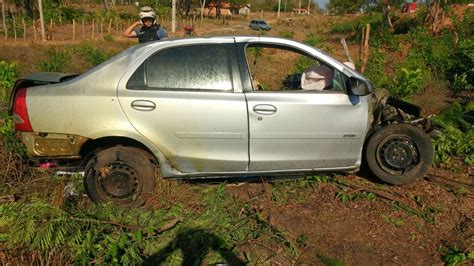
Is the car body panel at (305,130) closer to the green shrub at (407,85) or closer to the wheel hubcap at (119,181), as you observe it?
the wheel hubcap at (119,181)

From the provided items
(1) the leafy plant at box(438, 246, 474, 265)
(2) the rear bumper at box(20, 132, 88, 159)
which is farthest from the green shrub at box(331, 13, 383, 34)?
(2) the rear bumper at box(20, 132, 88, 159)

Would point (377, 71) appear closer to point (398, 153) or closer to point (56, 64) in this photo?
point (398, 153)

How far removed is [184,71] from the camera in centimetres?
377

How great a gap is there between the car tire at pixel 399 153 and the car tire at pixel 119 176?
235 centimetres

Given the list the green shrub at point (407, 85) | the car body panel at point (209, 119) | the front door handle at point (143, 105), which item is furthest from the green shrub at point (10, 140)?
the green shrub at point (407, 85)

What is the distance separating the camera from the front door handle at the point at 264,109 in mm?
3752

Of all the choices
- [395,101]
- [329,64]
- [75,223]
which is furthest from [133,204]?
[395,101]

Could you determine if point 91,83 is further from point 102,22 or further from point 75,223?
point 102,22

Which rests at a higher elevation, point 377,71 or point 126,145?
point 377,71

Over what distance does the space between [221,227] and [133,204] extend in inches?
36.3

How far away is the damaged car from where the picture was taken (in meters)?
3.67

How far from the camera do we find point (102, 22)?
3000 cm

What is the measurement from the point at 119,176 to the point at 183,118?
0.82 metres

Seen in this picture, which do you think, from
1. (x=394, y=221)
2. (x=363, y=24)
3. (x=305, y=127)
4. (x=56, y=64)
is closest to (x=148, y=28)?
(x=305, y=127)
